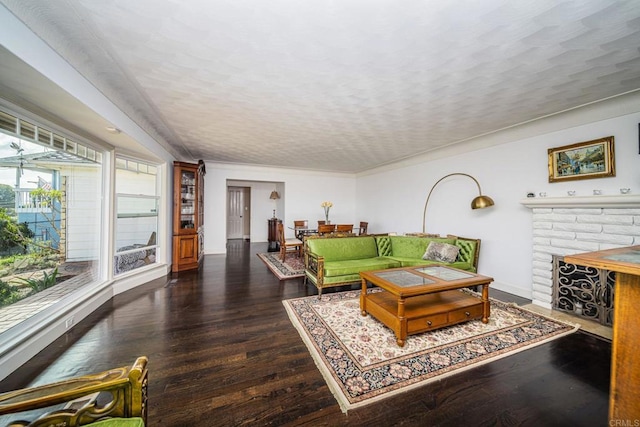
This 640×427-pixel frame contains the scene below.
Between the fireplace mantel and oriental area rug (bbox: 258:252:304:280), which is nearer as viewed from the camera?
the fireplace mantel

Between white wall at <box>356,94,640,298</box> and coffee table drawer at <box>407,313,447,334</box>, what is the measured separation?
2155 millimetres

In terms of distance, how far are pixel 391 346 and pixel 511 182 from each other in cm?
335

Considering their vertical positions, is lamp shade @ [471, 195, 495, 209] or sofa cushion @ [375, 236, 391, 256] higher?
lamp shade @ [471, 195, 495, 209]

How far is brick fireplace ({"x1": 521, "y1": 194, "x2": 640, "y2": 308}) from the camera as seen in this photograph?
259 centimetres

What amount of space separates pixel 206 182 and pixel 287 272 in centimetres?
374

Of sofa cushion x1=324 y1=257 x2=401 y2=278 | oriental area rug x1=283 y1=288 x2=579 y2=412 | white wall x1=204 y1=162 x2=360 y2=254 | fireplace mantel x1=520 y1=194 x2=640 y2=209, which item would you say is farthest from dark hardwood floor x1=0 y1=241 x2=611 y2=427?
white wall x1=204 y1=162 x2=360 y2=254

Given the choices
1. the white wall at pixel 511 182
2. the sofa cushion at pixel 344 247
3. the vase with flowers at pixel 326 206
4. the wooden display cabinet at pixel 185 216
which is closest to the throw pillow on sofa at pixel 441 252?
the white wall at pixel 511 182

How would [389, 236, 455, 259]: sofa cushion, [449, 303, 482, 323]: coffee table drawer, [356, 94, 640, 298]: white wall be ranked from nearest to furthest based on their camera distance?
[449, 303, 482, 323]: coffee table drawer, [356, 94, 640, 298]: white wall, [389, 236, 455, 259]: sofa cushion

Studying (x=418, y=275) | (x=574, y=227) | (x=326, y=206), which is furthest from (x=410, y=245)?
(x=326, y=206)

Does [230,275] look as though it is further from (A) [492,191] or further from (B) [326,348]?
(A) [492,191]

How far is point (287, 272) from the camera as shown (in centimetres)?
470

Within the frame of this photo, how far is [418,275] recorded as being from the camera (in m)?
2.90

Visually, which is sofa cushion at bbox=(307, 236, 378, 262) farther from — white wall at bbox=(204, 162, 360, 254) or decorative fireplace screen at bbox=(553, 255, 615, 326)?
white wall at bbox=(204, 162, 360, 254)

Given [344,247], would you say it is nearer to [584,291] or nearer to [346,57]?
[346,57]
